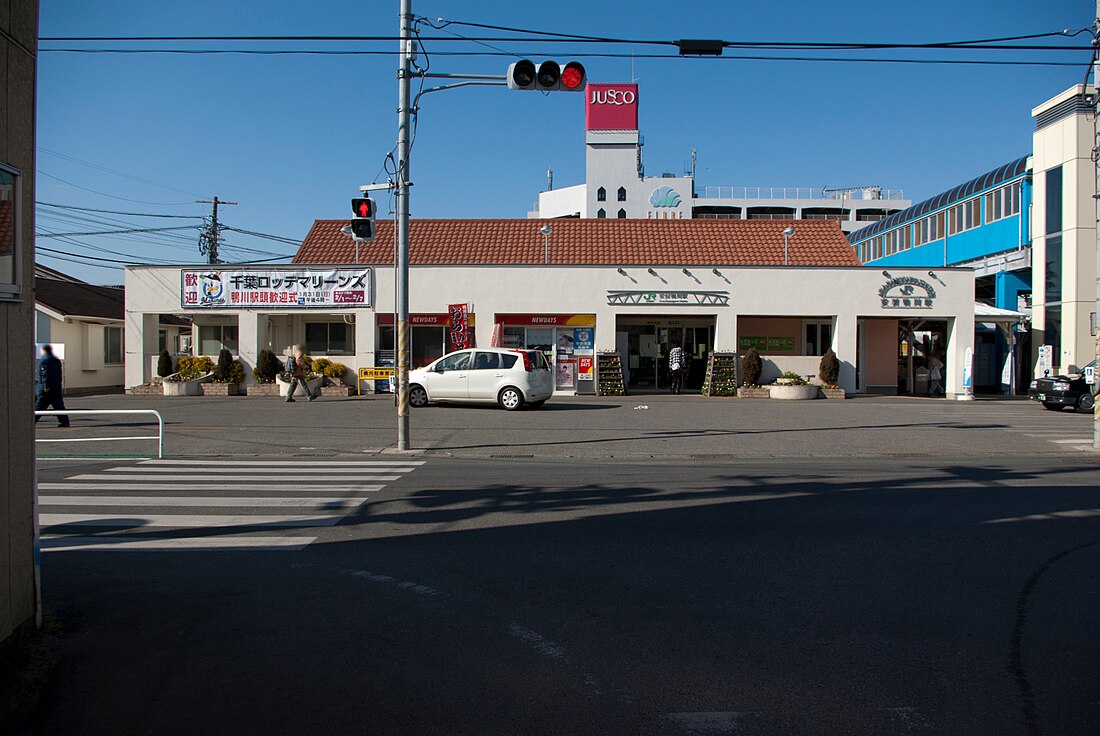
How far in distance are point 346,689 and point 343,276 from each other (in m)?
25.2

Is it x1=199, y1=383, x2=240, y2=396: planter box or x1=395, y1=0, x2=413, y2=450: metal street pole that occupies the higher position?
x1=395, y1=0, x2=413, y2=450: metal street pole

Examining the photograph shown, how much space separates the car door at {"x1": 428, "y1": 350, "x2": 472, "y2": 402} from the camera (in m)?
21.5

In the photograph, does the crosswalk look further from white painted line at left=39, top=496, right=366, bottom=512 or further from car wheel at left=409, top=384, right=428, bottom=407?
car wheel at left=409, top=384, right=428, bottom=407

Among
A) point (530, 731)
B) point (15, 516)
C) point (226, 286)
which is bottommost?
point (530, 731)

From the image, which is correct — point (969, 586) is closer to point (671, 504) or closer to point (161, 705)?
point (671, 504)

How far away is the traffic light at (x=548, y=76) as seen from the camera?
11.6 meters

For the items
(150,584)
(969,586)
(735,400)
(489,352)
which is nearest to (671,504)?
(969,586)

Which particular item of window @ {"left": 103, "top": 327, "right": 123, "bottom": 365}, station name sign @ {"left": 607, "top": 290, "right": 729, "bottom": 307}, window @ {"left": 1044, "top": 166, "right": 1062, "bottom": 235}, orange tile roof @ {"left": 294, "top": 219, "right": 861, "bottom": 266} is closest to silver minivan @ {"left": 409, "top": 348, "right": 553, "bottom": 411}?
station name sign @ {"left": 607, "top": 290, "right": 729, "bottom": 307}

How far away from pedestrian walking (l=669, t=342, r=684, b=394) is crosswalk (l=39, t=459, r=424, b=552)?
16060 mm

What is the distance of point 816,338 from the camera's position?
29094 mm

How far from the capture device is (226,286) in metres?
28.2

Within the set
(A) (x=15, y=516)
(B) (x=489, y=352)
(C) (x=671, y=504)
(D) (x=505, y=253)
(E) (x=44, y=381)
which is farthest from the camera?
(D) (x=505, y=253)

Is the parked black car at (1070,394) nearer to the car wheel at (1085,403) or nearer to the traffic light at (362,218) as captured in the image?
the car wheel at (1085,403)

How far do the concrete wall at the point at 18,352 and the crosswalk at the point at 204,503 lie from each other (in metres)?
2.35
